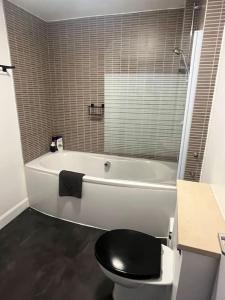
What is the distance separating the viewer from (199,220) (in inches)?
33.9

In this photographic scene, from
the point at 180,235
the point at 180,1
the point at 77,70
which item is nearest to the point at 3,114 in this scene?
the point at 77,70

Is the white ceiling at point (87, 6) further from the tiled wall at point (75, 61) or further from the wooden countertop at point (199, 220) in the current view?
the wooden countertop at point (199, 220)

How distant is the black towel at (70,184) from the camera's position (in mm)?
1992

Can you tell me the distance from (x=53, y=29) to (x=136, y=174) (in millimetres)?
2239

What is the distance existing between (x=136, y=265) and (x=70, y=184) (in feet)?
3.75

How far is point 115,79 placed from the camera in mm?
2436

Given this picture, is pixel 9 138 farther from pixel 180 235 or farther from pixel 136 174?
pixel 180 235

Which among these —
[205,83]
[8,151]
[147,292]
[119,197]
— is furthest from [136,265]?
[8,151]

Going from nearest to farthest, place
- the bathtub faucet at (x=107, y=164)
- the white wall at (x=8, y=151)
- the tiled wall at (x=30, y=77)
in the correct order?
the white wall at (x=8, y=151)
the tiled wall at (x=30, y=77)
the bathtub faucet at (x=107, y=164)

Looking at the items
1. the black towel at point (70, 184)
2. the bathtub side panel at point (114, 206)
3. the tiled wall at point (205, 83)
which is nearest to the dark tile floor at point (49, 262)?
the bathtub side panel at point (114, 206)

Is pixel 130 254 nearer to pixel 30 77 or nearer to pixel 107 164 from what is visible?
pixel 107 164

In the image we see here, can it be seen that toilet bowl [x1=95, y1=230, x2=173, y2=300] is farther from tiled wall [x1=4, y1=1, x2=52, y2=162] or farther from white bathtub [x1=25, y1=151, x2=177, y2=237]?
tiled wall [x1=4, y1=1, x2=52, y2=162]

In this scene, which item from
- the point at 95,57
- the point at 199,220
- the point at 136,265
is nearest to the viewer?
the point at 199,220

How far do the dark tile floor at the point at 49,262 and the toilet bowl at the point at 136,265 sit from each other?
309mm
